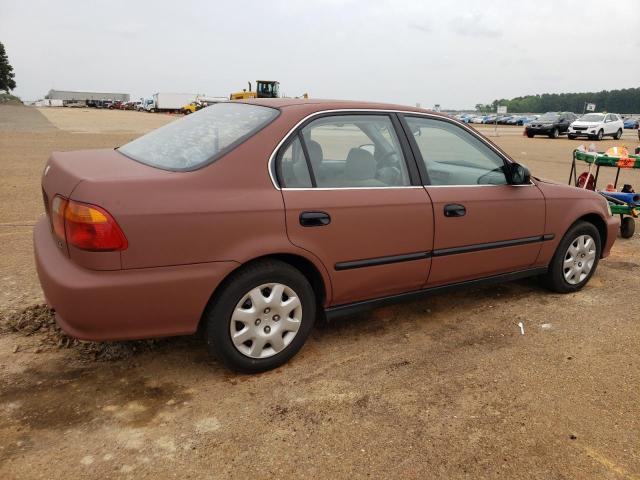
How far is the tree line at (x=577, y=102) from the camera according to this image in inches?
4702

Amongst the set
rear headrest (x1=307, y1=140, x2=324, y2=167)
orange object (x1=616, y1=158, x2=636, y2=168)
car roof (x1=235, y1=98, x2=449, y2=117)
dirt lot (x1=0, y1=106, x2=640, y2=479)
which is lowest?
dirt lot (x1=0, y1=106, x2=640, y2=479)

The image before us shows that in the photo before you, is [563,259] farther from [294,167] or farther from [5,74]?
[5,74]

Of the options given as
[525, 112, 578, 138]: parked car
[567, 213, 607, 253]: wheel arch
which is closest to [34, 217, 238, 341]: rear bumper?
[567, 213, 607, 253]: wheel arch

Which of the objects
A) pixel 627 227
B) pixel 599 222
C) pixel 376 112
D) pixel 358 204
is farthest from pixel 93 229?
pixel 627 227

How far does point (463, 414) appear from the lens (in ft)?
9.11

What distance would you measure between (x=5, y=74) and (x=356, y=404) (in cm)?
11493

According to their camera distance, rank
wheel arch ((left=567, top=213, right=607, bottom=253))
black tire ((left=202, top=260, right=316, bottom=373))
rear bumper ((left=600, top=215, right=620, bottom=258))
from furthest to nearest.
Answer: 1. rear bumper ((left=600, top=215, right=620, bottom=258))
2. wheel arch ((left=567, top=213, right=607, bottom=253))
3. black tire ((left=202, top=260, right=316, bottom=373))

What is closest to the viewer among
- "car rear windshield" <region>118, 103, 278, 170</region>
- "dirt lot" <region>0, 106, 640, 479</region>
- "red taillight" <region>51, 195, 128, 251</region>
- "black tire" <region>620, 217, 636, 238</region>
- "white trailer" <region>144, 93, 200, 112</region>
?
"dirt lot" <region>0, 106, 640, 479</region>

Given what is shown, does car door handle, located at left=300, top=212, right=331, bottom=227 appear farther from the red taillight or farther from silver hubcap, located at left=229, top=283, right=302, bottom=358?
the red taillight

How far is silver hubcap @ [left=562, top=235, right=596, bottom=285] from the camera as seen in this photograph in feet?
14.8

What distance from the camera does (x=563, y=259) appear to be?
14.6ft

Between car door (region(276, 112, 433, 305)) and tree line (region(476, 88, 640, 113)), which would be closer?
car door (region(276, 112, 433, 305))

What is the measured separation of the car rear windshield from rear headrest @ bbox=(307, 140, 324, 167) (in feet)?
0.91

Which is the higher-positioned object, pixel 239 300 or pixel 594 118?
pixel 594 118
